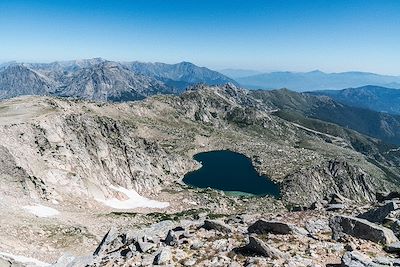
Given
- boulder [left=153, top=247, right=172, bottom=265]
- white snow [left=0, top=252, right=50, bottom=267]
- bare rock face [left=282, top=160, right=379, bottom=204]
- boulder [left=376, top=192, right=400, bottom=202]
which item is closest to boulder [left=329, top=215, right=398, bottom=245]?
boulder [left=153, top=247, right=172, bottom=265]

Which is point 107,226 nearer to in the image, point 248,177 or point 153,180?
point 153,180

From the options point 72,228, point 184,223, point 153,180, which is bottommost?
point 153,180

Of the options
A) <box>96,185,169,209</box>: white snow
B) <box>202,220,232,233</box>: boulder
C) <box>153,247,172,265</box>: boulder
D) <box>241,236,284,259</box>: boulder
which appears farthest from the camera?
<box>96,185,169,209</box>: white snow

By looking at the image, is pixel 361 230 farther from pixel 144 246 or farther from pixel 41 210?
pixel 41 210

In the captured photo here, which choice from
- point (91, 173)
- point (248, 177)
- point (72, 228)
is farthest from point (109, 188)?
point (248, 177)

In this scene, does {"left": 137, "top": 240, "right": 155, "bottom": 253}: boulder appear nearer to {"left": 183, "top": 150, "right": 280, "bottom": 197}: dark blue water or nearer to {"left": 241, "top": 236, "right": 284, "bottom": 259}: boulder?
{"left": 241, "top": 236, "right": 284, "bottom": 259}: boulder

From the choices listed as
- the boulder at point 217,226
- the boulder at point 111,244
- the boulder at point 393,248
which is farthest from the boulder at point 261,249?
the boulder at point 111,244

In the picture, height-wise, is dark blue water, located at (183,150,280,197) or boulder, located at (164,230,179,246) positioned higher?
boulder, located at (164,230,179,246)
